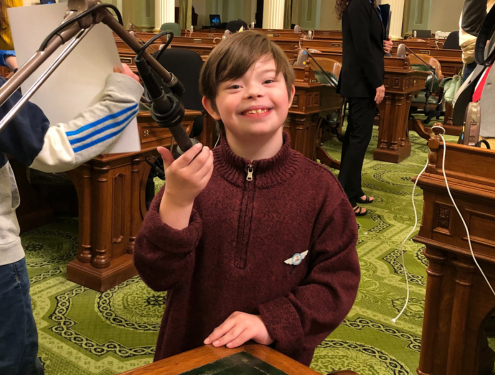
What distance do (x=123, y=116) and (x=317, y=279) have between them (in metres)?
0.54

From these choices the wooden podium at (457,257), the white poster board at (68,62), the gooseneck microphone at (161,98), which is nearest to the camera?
the gooseneck microphone at (161,98)

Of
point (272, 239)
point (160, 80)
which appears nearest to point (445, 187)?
point (272, 239)

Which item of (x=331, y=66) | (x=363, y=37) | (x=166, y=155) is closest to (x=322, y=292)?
(x=166, y=155)

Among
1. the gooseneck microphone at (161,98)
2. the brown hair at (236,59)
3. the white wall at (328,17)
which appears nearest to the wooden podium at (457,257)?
the brown hair at (236,59)

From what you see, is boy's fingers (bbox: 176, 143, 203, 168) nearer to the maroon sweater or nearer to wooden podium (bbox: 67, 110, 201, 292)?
the maroon sweater

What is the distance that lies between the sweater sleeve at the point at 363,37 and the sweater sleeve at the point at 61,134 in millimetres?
3028

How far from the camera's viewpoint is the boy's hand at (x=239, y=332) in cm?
98

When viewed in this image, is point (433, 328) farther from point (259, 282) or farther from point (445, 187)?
point (259, 282)

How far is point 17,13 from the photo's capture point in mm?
701

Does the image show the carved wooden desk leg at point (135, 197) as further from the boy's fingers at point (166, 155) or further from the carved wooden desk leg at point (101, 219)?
the boy's fingers at point (166, 155)

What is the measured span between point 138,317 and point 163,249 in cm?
184

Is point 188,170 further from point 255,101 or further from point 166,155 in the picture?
point 255,101

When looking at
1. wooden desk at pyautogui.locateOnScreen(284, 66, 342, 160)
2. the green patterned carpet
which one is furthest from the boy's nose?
wooden desk at pyautogui.locateOnScreen(284, 66, 342, 160)

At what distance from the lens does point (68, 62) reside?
721 mm
